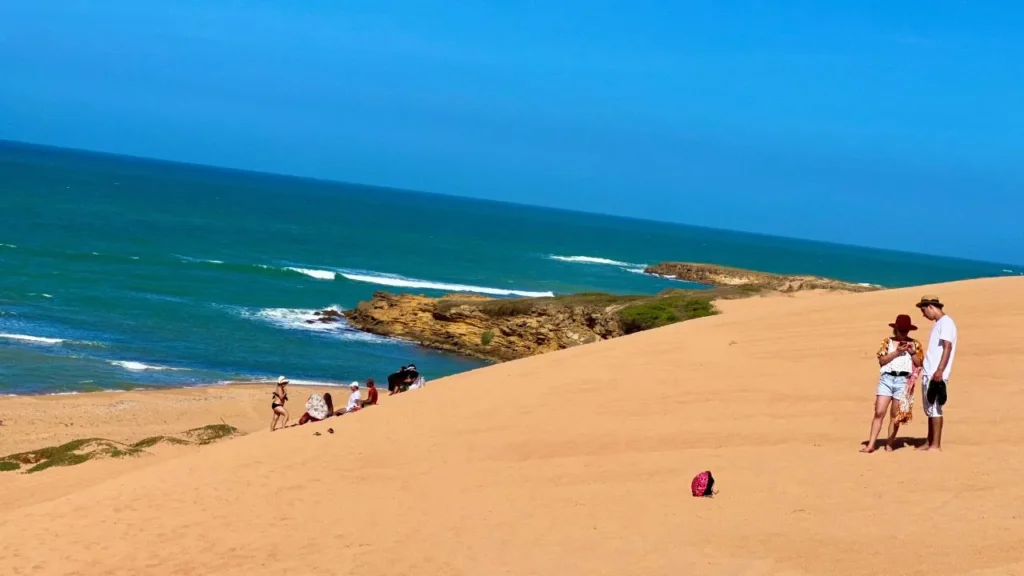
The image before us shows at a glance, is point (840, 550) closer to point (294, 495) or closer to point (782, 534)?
point (782, 534)

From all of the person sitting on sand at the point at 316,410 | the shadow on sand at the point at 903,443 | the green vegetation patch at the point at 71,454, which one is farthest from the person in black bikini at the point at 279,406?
the shadow on sand at the point at 903,443

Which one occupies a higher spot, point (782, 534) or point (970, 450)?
point (970, 450)

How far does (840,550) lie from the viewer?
7.78 metres

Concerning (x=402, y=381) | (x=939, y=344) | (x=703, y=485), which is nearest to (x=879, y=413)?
(x=939, y=344)

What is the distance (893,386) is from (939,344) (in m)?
0.57

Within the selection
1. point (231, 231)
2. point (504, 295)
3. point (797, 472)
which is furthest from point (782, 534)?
point (231, 231)

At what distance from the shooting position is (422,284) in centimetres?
6494

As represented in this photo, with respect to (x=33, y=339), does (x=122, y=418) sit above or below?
below

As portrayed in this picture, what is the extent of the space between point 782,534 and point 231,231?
3468 inches

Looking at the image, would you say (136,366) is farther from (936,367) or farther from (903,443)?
(936,367)

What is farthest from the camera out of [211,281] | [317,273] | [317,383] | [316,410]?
[317,273]

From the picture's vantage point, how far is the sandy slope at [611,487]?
27.1 feet

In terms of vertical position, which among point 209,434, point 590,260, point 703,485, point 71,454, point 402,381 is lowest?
point 71,454

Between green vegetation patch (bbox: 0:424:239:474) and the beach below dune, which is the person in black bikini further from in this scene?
green vegetation patch (bbox: 0:424:239:474)
